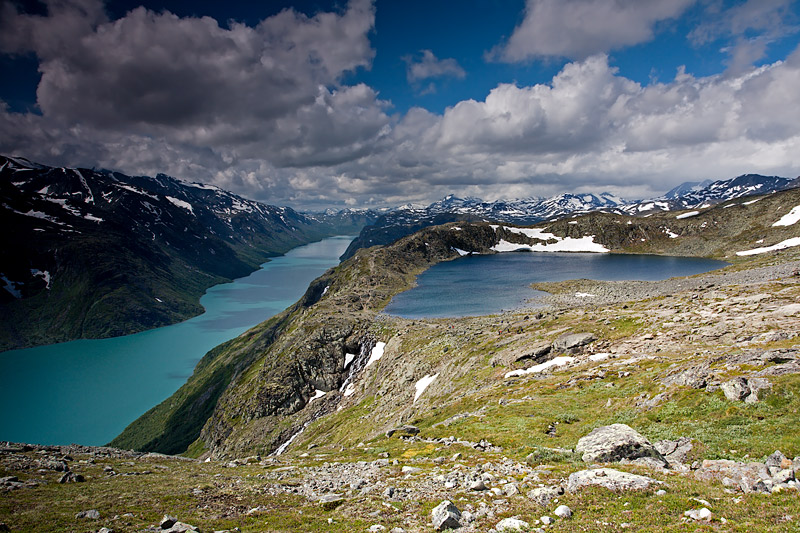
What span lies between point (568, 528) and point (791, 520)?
570 cm

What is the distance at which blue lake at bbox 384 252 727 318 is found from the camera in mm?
105500

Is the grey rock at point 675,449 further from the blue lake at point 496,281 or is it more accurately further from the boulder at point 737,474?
the blue lake at point 496,281

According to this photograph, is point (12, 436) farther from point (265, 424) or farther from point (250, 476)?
point (250, 476)

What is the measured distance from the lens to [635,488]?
41.4 feet

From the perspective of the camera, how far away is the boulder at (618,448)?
16.0 meters

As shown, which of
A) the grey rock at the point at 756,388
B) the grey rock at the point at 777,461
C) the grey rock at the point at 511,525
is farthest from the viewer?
the grey rock at the point at 756,388

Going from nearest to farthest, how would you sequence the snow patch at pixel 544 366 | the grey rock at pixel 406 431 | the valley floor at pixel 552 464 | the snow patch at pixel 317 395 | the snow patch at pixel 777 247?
the valley floor at pixel 552 464, the grey rock at pixel 406 431, the snow patch at pixel 544 366, the snow patch at pixel 317 395, the snow patch at pixel 777 247

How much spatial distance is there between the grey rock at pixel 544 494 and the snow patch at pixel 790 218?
267m

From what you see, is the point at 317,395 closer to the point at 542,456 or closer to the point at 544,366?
the point at 544,366

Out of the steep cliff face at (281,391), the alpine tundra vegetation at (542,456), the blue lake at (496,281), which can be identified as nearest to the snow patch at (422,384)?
the alpine tundra vegetation at (542,456)

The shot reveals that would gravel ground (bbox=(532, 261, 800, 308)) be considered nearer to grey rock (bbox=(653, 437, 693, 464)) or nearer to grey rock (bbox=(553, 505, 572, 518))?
grey rock (bbox=(653, 437, 693, 464))

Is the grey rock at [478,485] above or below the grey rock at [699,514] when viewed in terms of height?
below

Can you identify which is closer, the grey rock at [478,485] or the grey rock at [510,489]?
the grey rock at [510,489]

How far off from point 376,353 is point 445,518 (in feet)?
210
